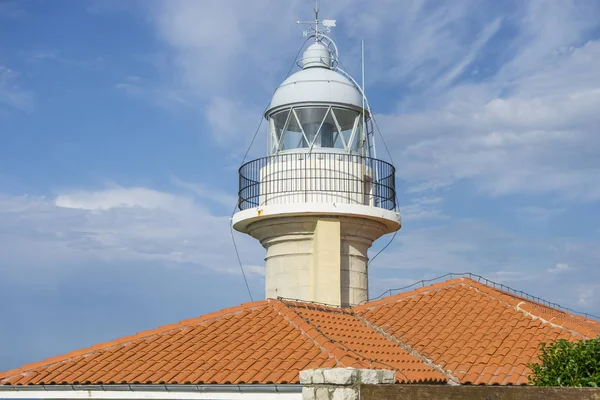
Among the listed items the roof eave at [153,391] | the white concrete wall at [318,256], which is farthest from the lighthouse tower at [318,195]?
the roof eave at [153,391]

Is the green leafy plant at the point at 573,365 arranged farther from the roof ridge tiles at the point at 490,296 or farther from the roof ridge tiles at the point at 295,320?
the roof ridge tiles at the point at 490,296

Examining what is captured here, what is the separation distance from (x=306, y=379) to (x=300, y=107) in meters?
8.41

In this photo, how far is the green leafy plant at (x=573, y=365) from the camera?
9.73 metres

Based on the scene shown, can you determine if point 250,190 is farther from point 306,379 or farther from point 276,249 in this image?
point 306,379

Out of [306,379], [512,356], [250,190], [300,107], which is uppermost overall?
[300,107]

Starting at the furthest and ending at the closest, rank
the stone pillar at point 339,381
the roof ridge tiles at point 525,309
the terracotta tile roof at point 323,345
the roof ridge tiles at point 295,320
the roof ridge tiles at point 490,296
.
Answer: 1. the roof ridge tiles at point 490,296
2. the roof ridge tiles at point 525,309
3. the roof ridge tiles at point 295,320
4. the terracotta tile roof at point 323,345
5. the stone pillar at point 339,381

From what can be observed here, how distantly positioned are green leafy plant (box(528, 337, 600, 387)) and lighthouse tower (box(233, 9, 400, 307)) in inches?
264

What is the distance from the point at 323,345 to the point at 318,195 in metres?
4.54

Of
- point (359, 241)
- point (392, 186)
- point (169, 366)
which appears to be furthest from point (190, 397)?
point (392, 186)

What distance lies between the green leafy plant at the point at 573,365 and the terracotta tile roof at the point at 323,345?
101 inches

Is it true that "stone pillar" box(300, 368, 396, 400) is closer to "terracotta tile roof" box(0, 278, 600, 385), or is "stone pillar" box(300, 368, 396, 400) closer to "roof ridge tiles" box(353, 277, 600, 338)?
"terracotta tile roof" box(0, 278, 600, 385)

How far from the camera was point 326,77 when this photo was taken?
1748 cm

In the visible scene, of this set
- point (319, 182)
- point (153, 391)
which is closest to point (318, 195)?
point (319, 182)

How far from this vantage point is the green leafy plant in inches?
383
